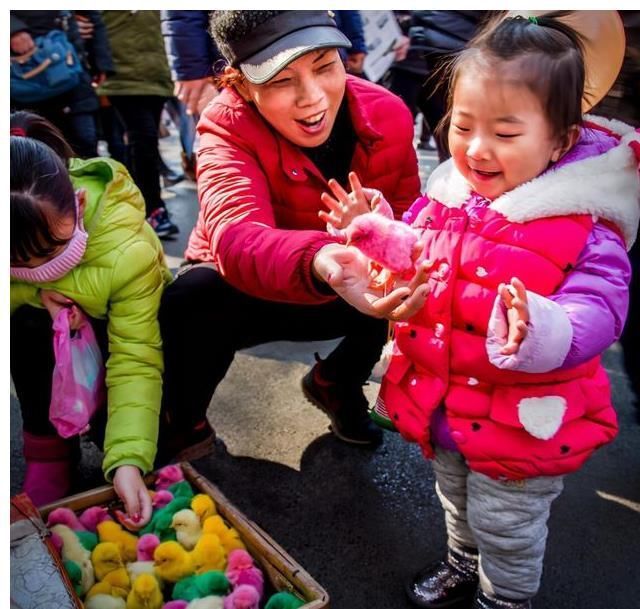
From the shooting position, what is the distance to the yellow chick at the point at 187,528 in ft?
5.10

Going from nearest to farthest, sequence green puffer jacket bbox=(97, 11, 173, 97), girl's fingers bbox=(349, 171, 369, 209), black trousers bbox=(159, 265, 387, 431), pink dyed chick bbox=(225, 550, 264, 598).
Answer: girl's fingers bbox=(349, 171, 369, 209) < pink dyed chick bbox=(225, 550, 264, 598) < black trousers bbox=(159, 265, 387, 431) < green puffer jacket bbox=(97, 11, 173, 97)

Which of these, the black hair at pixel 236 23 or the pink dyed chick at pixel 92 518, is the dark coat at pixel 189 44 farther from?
the pink dyed chick at pixel 92 518

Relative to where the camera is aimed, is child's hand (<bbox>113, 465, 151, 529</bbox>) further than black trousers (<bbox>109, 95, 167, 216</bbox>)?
No

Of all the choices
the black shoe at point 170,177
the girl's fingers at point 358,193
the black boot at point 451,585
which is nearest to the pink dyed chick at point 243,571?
the black boot at point 451,585

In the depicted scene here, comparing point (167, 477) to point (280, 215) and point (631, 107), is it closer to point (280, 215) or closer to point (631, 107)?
point (280, 215)

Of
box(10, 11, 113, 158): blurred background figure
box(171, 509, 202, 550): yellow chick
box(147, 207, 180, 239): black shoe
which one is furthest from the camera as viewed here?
box(147, 207, 180, 239): black shoe

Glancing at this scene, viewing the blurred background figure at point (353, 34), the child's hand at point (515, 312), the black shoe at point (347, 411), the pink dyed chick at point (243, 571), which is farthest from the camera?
the blurred background figure at point (353, 34)

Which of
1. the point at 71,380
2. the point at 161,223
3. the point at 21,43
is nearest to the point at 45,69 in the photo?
the point at 21,43

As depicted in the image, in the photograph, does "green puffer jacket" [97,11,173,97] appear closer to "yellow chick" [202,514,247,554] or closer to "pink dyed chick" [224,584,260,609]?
"yellow chick" [202,514,247,554]

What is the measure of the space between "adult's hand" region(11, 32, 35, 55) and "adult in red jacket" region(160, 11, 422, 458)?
1549mm

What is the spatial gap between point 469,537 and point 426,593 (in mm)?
163

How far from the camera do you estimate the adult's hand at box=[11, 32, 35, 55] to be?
2.87m

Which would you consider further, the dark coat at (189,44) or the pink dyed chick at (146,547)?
the dark coat at (189,44)

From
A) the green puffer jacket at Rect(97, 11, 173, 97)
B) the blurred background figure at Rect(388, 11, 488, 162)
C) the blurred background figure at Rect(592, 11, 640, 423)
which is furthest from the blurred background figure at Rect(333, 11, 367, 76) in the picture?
the blurred background figure at Rect(592, 11, 640, 423)
